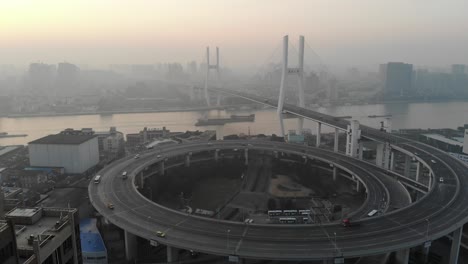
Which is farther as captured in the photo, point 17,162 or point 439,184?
point 17,162

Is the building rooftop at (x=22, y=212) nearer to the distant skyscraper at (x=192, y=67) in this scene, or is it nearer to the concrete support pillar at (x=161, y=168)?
the concrete support pillar at (x=161, y=168)

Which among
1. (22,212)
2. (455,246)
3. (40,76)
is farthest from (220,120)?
(40,76)

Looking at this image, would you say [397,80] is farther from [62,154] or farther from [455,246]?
[62,154]

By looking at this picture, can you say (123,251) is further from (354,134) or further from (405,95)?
(405,95)

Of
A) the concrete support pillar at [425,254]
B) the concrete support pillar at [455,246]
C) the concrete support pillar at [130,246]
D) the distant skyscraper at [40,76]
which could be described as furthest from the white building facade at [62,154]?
the distant skyscraper at [40,76]

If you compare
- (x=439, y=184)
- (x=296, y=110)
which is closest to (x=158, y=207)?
(x=439, y=184)

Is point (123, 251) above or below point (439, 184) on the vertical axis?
below

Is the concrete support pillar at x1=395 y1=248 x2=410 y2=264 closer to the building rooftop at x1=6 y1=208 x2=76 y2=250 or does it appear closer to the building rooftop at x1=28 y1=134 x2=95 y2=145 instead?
the building rooftop at x1=6 y1=208 x2=76 y2=250
